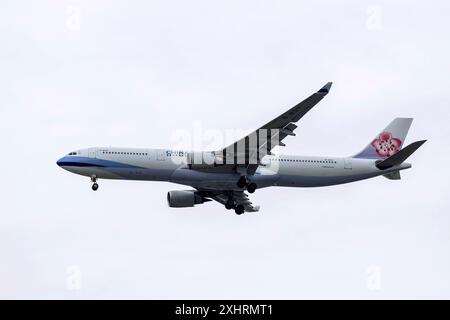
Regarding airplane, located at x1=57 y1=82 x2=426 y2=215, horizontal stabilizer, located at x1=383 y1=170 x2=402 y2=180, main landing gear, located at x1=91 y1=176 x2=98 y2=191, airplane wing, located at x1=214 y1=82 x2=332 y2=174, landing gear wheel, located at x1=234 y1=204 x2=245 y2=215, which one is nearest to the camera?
airplane wing, located at x1=214 y1=82 x2=332 y2=174

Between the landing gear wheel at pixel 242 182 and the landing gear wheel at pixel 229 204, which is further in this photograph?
the landing gear wheel at pixel 229 204

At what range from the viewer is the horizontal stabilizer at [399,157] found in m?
65.3

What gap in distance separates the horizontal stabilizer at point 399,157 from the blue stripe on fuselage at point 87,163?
1927 cm

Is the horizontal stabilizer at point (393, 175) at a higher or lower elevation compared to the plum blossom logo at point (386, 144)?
lower

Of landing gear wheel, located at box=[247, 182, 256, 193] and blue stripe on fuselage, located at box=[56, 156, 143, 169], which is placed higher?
blue stripe on fuselage, located at box=[56, 156, 143, 169]

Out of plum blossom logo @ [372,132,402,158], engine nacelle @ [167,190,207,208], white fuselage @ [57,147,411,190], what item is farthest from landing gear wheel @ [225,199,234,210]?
plum blossom logo @ [372,132,402,158]

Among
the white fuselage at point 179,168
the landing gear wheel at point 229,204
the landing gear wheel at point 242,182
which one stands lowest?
the landing gear wheel at point 229,204

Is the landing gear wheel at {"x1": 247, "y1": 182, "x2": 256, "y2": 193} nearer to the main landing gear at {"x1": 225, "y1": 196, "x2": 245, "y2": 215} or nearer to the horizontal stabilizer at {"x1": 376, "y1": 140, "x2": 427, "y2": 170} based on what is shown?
the main landing gear at {"x1": 225, "y1": 196, "x2": 245, "y2": 215}

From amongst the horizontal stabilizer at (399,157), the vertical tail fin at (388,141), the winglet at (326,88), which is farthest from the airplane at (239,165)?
the winglet at (326,88)

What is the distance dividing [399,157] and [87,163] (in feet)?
76.5

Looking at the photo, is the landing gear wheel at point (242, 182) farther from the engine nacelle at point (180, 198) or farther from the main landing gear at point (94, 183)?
the main landing gear at point (94, 183)

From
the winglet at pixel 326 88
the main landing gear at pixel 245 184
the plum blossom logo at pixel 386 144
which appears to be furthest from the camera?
the plum blossom logo at pixel 386 144

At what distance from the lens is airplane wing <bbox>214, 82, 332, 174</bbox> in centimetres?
5638
